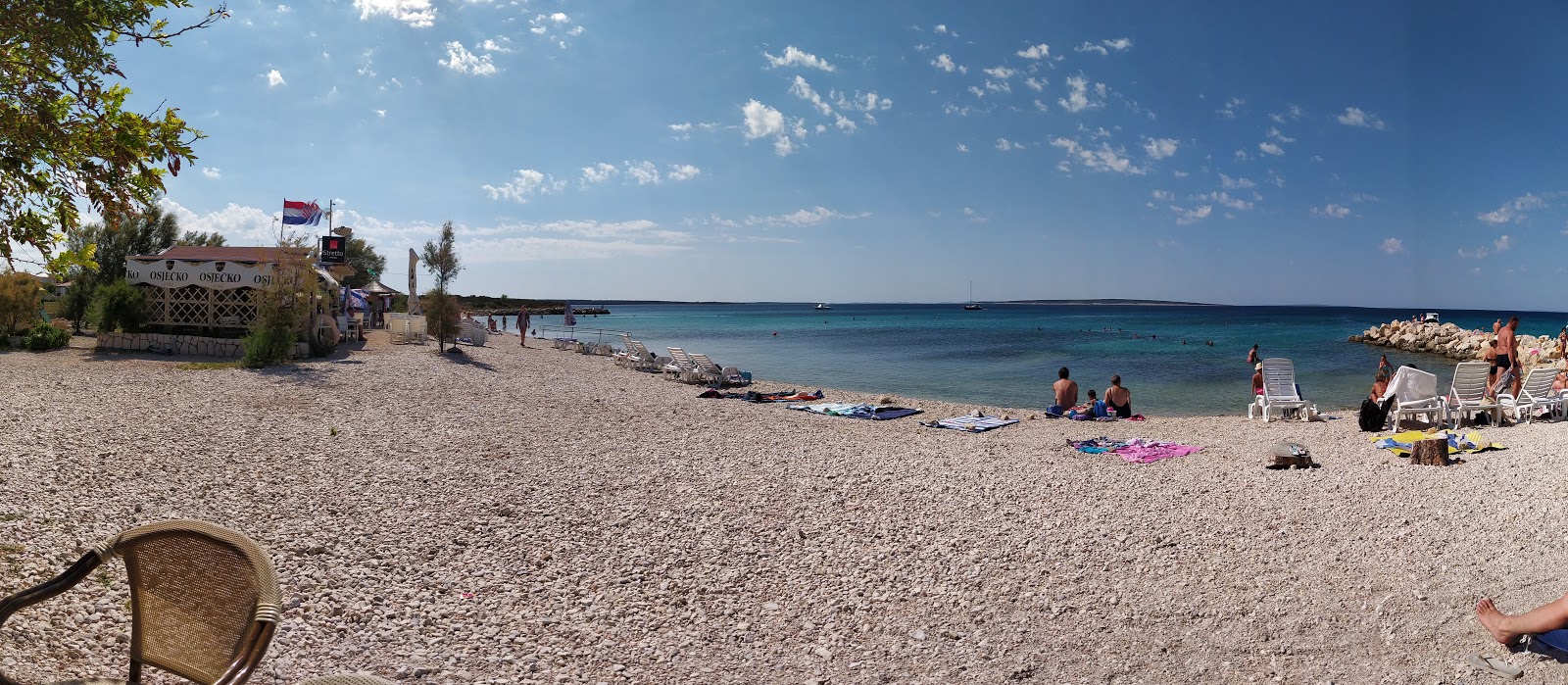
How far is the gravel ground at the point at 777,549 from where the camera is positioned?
153 inches

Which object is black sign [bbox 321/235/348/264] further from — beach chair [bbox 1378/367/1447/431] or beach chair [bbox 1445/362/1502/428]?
beach chair [bbox 1445/362/1502/428]

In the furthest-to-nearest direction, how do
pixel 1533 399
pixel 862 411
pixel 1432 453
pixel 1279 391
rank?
pixel 862 411
pixel 1279 391
pixel 1533 399
pixel 1432 453

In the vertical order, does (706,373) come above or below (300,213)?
below

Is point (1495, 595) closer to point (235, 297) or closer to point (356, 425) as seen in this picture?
point (356, 425)

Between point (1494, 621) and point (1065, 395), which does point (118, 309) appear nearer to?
point (1065, 395)

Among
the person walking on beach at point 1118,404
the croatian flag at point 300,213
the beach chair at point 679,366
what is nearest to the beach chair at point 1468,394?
the person walking on beach at point 1118,404

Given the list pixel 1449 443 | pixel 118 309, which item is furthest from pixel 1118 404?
pixel 118 309

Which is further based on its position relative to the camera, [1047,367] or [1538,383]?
[1047,367]

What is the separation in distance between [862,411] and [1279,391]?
6908 mm

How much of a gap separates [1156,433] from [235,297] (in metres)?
20.0

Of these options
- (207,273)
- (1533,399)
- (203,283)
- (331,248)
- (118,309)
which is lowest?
(1533,399)

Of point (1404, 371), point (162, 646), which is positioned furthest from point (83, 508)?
point (1404, 371)

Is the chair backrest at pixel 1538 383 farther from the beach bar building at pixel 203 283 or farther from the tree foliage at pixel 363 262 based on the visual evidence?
the tree foliage at pixel 363 262

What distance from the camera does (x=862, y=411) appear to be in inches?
527
